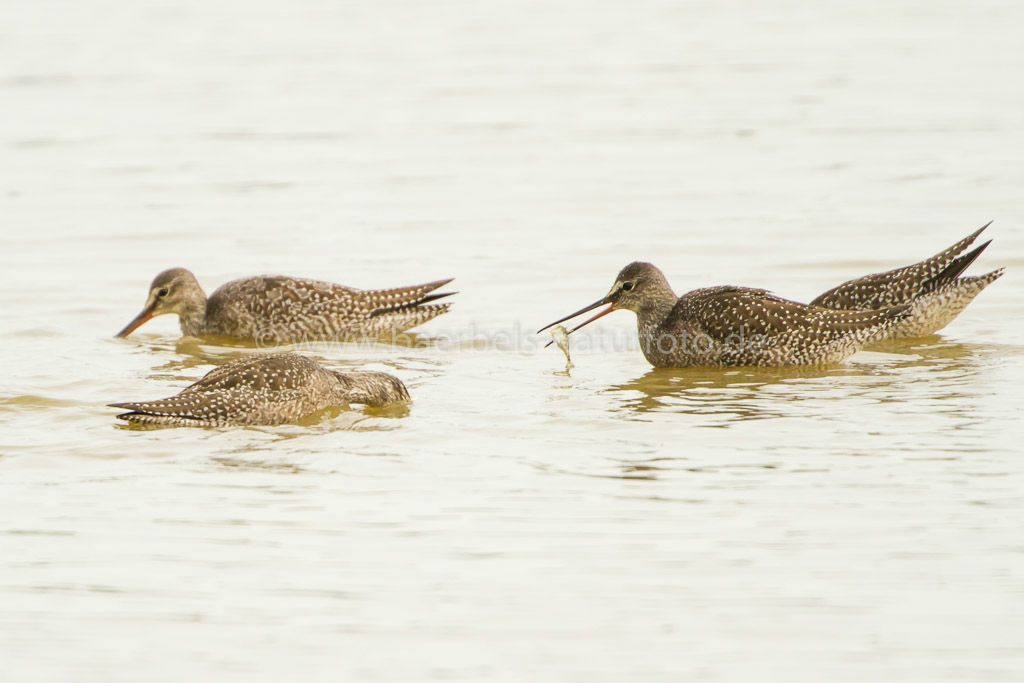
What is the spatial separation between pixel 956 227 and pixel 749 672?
10.3m

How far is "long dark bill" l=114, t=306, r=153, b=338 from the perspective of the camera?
12301 mm

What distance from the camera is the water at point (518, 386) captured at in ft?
20.1

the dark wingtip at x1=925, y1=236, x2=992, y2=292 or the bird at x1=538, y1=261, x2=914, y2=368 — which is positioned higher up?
the dark wingtip at x1=925, y1=236, x2=992, y2=292

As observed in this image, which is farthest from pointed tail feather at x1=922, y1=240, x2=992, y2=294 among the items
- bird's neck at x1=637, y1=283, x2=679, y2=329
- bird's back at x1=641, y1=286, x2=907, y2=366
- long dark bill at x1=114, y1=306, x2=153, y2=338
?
long dark bill at x1=114, y1=306, x2=153, y2=338

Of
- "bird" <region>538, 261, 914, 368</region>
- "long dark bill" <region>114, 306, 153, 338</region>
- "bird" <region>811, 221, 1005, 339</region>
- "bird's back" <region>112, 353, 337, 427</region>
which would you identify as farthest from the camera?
"long dark bill" <region>114, 306, 153, 338</region>

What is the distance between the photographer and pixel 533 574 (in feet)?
21.6

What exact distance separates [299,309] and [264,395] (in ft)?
10.6

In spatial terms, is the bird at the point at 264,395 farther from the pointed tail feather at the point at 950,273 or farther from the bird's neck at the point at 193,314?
the pointed tail feather at the point at 950,273

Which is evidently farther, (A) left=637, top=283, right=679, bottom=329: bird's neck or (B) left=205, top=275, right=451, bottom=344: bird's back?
(B) left=205, top=275, right=451, bottom=344: bird's back

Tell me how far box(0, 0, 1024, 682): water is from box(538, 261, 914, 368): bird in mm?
204

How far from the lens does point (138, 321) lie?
1238 cm

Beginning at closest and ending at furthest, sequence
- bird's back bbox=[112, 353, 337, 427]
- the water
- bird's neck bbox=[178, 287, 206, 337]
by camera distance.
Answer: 1. the water
2. bird's back bbox=[112, 353, 337, 427]
3. bird's neck bbox=[178, 287, 206, 337]

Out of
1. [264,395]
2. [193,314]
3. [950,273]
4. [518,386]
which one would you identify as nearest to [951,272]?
[950,273]

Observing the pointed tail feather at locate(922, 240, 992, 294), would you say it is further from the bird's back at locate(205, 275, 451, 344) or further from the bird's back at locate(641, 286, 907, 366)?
the bird's back at locate(205, 275, 451, 344)
